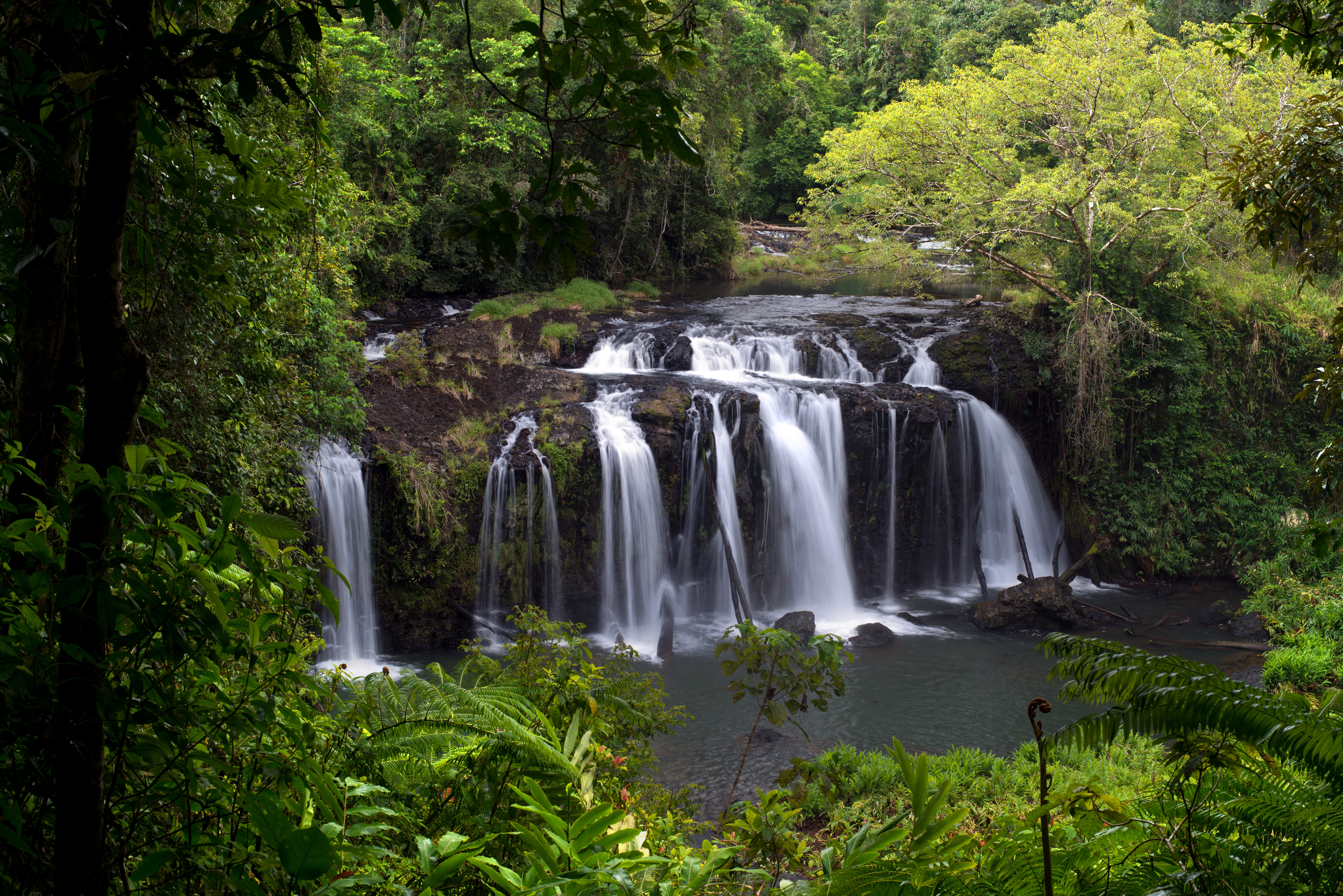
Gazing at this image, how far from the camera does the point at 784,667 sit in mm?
4277

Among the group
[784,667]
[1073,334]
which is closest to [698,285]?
[1073,334]

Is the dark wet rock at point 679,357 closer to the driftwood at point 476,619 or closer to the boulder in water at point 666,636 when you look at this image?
the boulder in water at point 666,636

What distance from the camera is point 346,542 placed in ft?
33.6

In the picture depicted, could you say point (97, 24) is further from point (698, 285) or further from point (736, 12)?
point (736, 12)

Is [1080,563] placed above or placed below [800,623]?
above

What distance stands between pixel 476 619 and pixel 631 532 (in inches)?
106

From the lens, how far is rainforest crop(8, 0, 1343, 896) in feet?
4.96

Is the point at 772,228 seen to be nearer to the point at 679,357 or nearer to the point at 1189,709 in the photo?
the point at 679,357

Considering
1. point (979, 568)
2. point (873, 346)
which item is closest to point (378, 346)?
point (873, 346)

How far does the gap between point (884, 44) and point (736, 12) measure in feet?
56.1

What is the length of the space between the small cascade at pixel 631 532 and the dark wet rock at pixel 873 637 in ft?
9.32

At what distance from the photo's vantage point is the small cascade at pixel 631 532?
1204 centimetres

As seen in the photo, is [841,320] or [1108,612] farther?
[841,320]

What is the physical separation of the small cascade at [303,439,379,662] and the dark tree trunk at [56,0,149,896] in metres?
8.93
